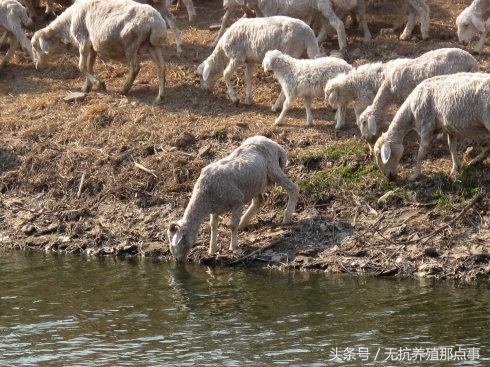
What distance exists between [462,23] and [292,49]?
11.3 feet

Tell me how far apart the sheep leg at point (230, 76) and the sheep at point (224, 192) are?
3768 mm

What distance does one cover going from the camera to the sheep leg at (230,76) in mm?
20828

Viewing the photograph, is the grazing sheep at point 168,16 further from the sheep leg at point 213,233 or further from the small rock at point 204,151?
the sheep leg at point 213,233

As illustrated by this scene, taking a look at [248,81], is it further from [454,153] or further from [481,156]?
[481,156]

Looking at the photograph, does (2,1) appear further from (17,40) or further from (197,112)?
(197,112)

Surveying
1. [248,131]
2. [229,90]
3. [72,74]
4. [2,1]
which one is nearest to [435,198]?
[248,131]

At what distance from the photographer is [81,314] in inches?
588

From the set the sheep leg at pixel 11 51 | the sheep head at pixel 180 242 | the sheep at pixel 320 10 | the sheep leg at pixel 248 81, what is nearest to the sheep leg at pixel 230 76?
the sheep leg at pixel 248 81

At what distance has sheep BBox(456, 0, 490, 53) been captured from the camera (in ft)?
71.2

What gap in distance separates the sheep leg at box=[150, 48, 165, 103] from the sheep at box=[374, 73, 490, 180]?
17.0 ft

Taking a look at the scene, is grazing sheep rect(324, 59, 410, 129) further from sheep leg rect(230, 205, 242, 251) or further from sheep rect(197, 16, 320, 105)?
sheep leg rect(230, 205, 242, 251)

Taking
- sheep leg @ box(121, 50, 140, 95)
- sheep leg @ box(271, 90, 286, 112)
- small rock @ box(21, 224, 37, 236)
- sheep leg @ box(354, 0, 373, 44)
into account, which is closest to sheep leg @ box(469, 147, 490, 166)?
sheep leg @ box(271, 90, 286, 112)

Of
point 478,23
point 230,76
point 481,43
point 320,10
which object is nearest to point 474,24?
point 478,23

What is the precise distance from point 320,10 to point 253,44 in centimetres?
221
